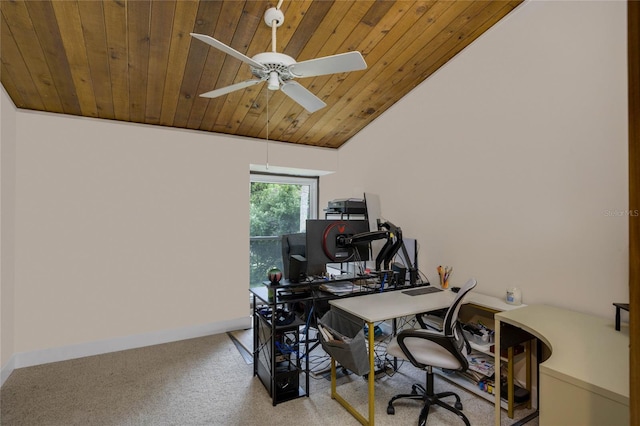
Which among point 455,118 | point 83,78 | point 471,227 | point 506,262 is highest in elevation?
point 83,78

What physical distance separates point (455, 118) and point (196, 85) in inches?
94.6

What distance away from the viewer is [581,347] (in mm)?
1492

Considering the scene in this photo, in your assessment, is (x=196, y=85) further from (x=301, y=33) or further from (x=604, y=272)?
(x=604, y=272)

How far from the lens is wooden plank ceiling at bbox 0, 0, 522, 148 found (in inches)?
79.5

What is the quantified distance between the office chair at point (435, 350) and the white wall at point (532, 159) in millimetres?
815

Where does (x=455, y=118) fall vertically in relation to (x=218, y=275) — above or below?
above

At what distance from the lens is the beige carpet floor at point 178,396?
2113mm

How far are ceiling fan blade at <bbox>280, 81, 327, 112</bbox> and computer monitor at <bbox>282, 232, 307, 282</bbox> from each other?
3.47 feet

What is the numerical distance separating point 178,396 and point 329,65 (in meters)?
2.63

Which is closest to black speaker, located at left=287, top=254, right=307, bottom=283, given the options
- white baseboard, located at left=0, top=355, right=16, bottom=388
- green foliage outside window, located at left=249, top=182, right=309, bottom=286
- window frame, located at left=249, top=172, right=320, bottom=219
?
green foliage outside window, located at left=249, top=182, right=309, bottom=286

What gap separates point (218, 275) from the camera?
3670mm

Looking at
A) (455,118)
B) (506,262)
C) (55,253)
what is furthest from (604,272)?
(55,253)

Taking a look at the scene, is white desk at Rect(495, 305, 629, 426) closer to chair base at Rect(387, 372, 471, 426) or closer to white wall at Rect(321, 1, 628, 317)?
white wall at Rect(321, 1, 628, 317)

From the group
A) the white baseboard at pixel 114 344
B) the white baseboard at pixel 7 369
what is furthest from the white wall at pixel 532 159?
the white baseboard at pixel 7 369
